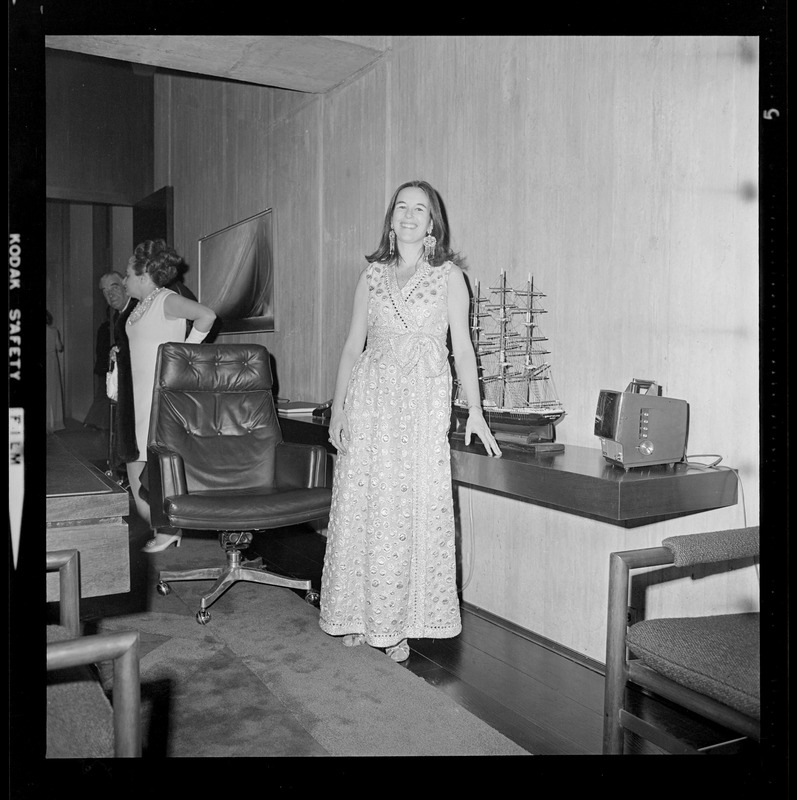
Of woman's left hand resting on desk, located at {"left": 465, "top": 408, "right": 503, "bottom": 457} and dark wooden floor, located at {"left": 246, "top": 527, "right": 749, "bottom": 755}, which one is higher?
woman's left hand resting on desk, located at {"left": 465, "top": 408, "right": 503, "bottom": 457}

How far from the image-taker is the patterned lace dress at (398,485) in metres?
2.35

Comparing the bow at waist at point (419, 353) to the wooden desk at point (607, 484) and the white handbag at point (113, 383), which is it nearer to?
the wooden desk at point (607, 484)

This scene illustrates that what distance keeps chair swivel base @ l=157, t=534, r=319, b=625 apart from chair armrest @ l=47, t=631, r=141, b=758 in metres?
1.63

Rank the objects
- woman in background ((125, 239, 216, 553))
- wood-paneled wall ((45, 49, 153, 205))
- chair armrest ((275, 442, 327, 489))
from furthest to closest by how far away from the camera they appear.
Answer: wood-paneled wall ((45, 49, 153, 205)) < woman in background ((125, 239, 216, 553)) < chair armrest ((275, 442, 327, 489))

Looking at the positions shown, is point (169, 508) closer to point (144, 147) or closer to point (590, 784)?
point (590, 784)

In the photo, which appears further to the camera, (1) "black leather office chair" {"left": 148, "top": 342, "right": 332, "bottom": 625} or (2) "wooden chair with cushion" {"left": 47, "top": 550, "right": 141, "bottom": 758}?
(1) "black leather office chair" {"left": 148, "top": 342, "right": 332, "bottom": 625}

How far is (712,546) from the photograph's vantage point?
60.9 inches

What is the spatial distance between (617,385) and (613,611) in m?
0.94

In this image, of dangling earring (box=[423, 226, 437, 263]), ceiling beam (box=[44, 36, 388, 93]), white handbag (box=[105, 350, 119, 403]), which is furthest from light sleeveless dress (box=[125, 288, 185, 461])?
dangling earring (box=[423, 226, 437, 263])

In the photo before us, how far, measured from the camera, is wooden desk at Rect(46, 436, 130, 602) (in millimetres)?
1522

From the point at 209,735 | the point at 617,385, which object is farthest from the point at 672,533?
the point at 209,735

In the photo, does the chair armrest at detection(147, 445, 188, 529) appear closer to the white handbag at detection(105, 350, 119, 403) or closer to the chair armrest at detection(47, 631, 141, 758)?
the white handbag at detection(105, 350, 119, 403)

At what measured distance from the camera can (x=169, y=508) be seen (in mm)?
2740
